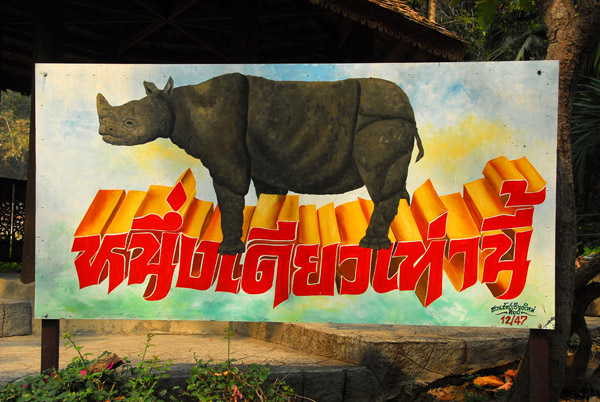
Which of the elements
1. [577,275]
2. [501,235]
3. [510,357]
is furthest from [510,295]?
[510,357]

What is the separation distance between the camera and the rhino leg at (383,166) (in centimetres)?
325

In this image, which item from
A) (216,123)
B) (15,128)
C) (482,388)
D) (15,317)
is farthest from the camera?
(15,128)

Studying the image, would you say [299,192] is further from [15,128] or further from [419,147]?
[15,128]

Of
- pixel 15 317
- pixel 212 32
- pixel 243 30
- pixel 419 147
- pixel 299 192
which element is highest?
pixel 212 32

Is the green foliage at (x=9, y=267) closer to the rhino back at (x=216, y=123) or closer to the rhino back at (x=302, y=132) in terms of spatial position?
the rhino back at (x=216, y=123)

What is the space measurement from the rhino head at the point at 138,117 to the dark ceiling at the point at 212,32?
3121 mm

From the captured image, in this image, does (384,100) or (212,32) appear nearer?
(384,100)

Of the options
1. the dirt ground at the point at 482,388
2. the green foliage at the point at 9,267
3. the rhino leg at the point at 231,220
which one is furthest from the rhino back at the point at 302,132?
the green foliage at the point at 9,267

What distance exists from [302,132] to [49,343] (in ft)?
5.99

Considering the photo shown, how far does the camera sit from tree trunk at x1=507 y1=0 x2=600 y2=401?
3654mm

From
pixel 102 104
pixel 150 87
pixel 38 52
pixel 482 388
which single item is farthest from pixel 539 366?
pixel 38 52

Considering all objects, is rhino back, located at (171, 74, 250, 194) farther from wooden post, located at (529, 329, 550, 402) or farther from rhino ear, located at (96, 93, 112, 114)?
wooden post, located at (529, 329, 550, 402)

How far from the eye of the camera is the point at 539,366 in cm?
323

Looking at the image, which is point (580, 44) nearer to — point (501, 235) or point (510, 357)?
point (501, 235)
